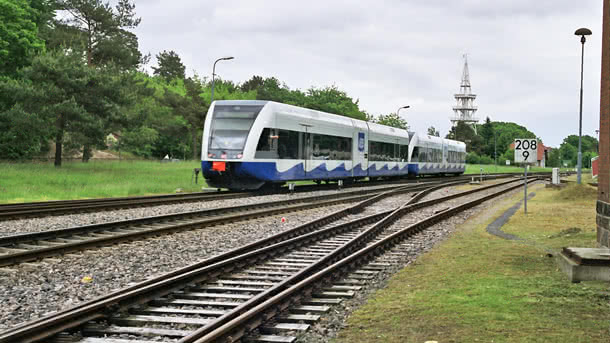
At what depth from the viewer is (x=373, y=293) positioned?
737 cm

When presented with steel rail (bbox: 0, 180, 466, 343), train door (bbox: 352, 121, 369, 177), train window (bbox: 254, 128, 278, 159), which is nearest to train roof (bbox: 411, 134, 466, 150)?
train door (bbox: 352, 121, 369, 177)

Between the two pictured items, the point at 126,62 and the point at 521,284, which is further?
the point at 126,62

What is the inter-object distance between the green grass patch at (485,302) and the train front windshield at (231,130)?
11.2 m

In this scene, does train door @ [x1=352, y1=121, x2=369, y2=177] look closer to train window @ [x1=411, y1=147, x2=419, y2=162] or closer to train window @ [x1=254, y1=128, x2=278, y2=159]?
train window @ [x1=254, y1=128, x2=278, y2=159]

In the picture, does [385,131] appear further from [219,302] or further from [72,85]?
[219,302]

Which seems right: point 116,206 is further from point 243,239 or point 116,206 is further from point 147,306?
point 147,306

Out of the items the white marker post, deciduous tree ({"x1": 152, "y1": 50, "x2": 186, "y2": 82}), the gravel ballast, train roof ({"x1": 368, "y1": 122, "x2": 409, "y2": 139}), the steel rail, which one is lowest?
the steel rail

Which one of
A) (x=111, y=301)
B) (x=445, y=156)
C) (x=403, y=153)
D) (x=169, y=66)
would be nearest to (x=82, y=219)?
(x=111, y=301)

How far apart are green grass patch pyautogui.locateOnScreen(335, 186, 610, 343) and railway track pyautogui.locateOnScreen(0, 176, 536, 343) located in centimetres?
69

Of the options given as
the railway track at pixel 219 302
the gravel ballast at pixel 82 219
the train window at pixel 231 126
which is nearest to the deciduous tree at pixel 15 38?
the train window at pixel 231 126

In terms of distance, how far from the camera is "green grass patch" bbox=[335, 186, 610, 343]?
18.0 ft

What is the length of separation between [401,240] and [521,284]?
14.2 feet

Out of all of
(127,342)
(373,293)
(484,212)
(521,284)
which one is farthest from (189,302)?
(484,212)

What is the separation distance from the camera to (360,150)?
30.3 meters
